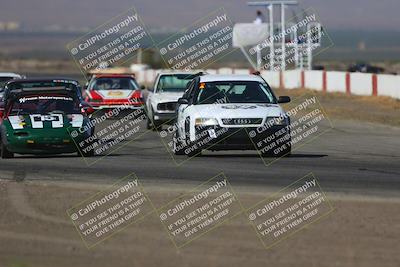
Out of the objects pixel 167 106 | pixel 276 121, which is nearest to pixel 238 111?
pixel 276 121

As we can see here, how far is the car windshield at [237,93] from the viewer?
62.8 ft

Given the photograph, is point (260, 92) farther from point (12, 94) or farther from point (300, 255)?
point (300, 255)

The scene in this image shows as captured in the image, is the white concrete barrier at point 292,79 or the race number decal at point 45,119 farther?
the white concrete barrier at point 292,79

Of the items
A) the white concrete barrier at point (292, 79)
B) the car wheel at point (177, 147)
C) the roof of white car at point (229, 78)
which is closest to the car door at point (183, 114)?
the car wheel at point (177, 147)

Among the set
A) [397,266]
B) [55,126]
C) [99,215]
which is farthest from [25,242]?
[55,126]

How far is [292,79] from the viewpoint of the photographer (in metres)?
53.2

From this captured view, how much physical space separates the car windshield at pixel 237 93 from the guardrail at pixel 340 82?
19.6m

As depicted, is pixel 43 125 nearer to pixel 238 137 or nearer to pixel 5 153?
pixel 5 153

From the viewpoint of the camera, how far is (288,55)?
59969 mm

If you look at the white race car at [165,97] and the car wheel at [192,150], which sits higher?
the car wheel at [192,150]

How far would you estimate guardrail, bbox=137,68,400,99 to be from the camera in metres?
39.7

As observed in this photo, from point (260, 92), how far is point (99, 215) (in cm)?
792

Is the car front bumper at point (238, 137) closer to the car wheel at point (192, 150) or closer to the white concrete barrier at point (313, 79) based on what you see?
the car wheel at point (192, 150)

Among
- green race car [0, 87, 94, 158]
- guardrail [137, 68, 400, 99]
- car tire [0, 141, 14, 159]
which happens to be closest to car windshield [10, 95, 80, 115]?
green race car [0, 87, 94, 158]
